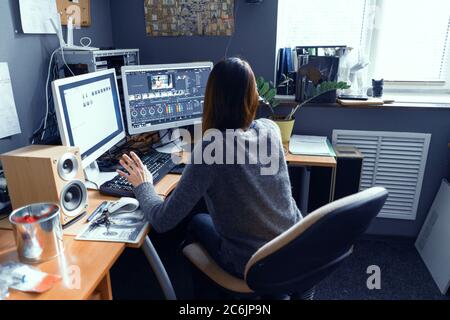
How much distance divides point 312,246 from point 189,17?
181cm

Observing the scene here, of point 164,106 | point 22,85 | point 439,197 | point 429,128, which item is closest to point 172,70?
point 164,106

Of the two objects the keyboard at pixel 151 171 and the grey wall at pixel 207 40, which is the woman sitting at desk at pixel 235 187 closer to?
the keyboard at pixel 151 171

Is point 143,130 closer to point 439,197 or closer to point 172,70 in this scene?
point 172,70

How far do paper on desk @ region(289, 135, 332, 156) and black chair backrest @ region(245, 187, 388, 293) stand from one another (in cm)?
90

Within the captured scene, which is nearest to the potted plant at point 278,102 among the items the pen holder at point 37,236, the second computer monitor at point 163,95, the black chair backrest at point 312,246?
the second computer monitor at point 163,95

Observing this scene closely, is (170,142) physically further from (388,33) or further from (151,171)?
(388,33)

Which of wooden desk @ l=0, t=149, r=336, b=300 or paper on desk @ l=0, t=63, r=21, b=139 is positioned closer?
wooden desk @ l=0, t=149, r=336, b=300

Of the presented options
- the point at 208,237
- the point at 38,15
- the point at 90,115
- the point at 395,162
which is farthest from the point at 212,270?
the point at 395,162

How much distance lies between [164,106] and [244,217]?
959mm

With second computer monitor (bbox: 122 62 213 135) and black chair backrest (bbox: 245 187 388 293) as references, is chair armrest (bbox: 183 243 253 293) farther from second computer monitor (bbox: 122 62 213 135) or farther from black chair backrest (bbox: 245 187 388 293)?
second computer monitor (bbox: 122 62 213 135)

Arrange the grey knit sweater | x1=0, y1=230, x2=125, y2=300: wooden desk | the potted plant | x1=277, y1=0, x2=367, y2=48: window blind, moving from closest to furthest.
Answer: x1=0, y1=230, x2=125, y2=300: wooden desk, the grey knit sweater, the potted plant, x1=277, y1=0, x2=367, y2=48: window blind

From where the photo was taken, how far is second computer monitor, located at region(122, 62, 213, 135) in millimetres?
1772

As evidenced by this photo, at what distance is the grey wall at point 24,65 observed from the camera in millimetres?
1503

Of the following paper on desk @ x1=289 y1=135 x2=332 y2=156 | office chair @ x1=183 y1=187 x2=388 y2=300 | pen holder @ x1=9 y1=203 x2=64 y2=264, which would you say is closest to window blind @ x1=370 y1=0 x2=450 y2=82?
paper on desk @ x1=289 y1=135 x2=332 y2=156
